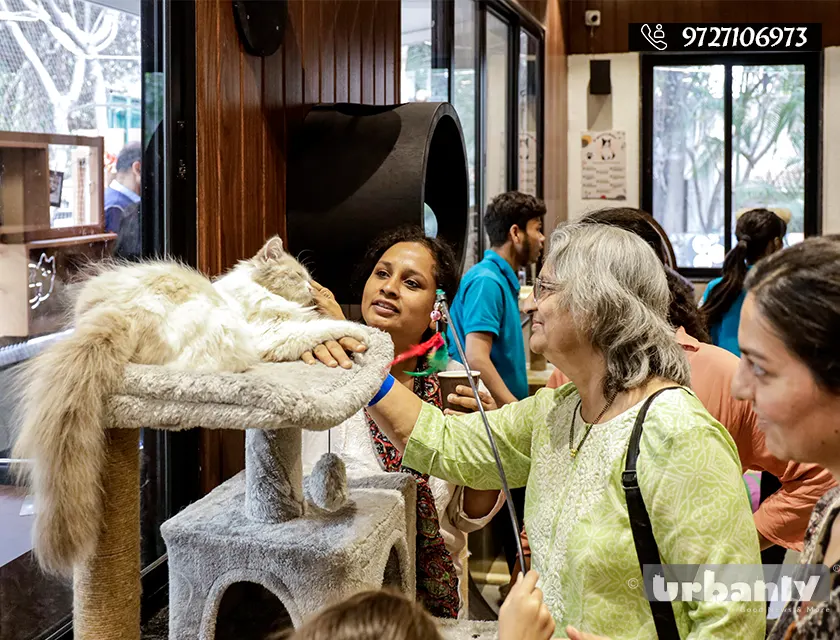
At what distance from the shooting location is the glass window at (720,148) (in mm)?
7062

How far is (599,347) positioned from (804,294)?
523mm

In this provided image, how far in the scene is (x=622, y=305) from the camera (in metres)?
1.40

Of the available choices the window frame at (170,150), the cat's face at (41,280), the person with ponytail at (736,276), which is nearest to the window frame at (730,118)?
the person with ponytail at (736,276)

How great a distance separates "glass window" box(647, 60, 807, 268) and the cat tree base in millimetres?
6249

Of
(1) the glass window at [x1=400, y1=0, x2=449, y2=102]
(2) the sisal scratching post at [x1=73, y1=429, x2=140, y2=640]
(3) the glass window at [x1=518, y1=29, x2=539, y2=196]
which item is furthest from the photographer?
(3) the glass window at [x1=518, y1=29, x2=539, y2=196]

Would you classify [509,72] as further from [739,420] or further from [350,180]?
[739,420]

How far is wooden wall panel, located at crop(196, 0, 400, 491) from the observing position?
192 centimetres

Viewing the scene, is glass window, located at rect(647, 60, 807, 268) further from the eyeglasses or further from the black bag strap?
the black bag strap

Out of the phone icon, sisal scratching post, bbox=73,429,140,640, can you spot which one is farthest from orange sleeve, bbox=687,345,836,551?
the phone icon

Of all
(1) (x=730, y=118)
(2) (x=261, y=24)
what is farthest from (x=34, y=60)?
(1) (x=730, y=118)

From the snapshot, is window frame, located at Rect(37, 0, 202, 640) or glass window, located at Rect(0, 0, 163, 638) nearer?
glass window, located at Rect(0, 0, 163, 638)

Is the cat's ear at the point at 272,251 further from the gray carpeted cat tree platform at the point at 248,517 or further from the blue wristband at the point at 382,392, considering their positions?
the blue wristband at the point at 382,392

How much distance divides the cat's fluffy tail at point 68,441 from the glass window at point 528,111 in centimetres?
455

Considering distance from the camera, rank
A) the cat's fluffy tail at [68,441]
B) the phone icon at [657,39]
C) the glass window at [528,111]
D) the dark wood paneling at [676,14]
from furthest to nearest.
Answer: the dark wood paneling at [676,14], the phone icon at [657,39], the glass window at [528,111], the cat's fluffy tail at [68,441]
